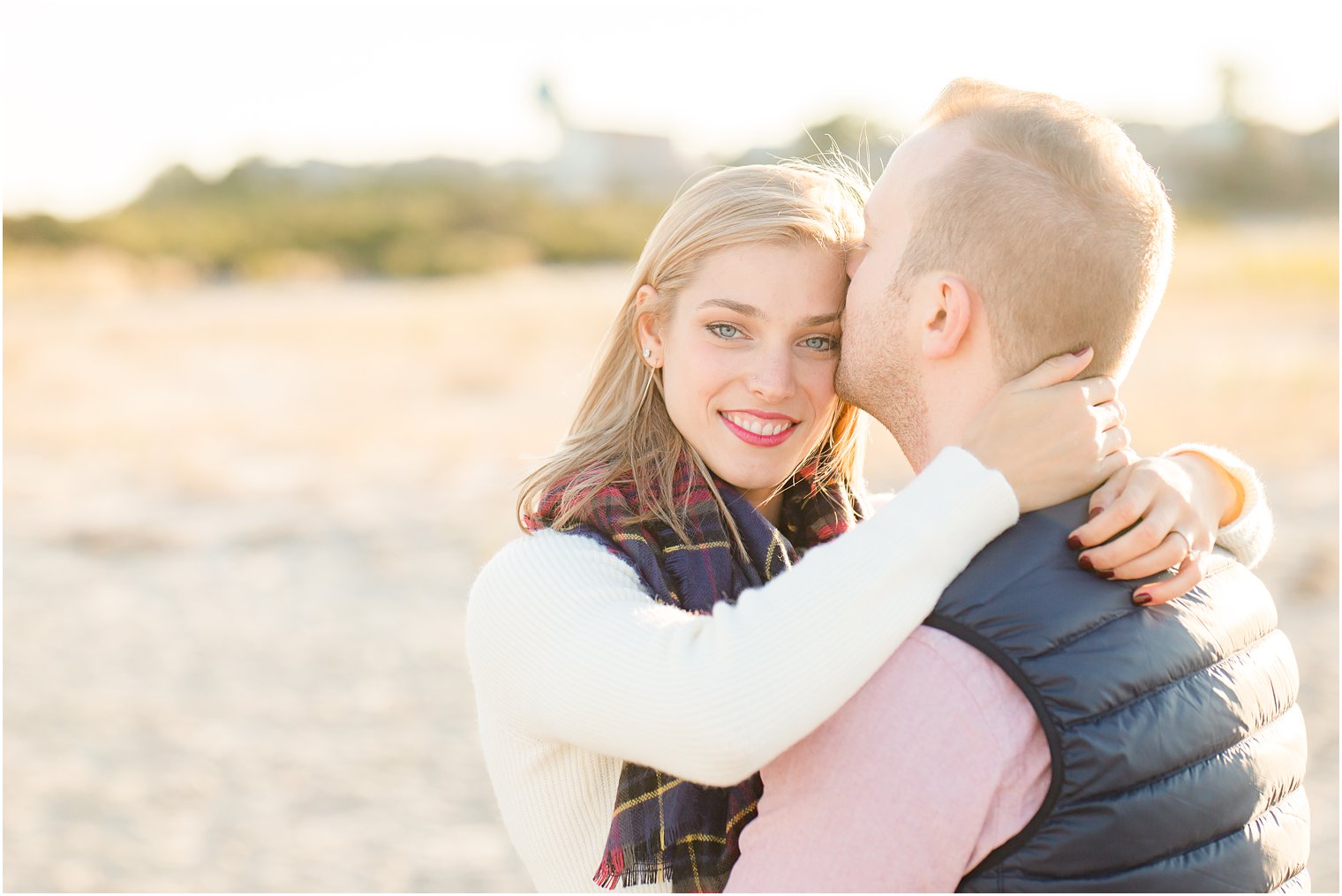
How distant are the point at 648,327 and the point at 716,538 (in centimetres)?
52

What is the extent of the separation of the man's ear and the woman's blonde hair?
0.40 metres

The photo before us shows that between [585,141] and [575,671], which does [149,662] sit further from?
[585,141]

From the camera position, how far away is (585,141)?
51438 millimetres

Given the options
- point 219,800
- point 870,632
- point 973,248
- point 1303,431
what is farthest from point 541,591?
point 1303,431

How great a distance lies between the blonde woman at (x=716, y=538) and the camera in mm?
1592

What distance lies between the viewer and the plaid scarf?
196cm

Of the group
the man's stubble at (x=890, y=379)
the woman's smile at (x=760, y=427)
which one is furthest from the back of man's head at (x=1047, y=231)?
the woman's smile at (x=760, y=427)

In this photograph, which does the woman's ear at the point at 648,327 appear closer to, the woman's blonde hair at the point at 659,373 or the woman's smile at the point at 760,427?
the woman's blonde hair at the point at 659,373

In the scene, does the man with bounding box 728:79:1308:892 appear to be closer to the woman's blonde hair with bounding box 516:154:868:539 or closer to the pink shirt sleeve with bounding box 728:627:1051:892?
the pink shirt sleeve with bounding box 728:627:1051:892

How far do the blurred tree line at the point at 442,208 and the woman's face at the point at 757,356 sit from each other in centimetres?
2353

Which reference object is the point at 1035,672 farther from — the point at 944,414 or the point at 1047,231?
the point at 1047,231

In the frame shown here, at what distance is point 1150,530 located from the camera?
1.68m

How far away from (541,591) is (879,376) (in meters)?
0.67

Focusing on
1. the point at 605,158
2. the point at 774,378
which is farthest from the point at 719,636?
the point at 605,158
